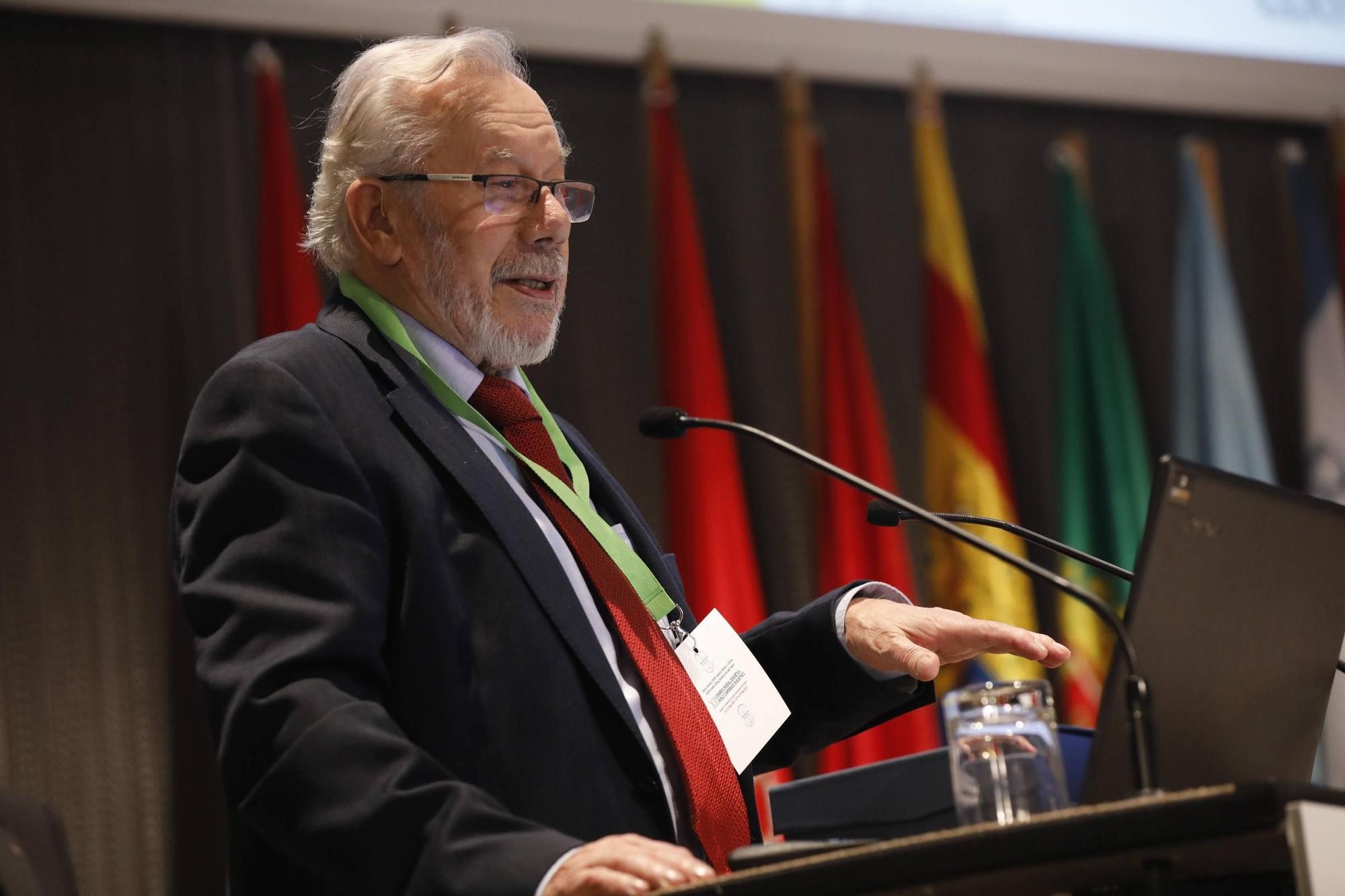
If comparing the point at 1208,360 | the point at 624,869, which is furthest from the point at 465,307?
the point at 1208,360

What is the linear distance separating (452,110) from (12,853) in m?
1.12

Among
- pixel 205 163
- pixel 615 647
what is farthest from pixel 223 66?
pixel 615 647

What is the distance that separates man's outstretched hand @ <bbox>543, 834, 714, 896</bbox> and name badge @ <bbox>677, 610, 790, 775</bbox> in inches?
22.5

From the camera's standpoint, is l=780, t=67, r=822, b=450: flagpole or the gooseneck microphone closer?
the gooseneck microphone

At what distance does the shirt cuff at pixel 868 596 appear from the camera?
195 centimetres

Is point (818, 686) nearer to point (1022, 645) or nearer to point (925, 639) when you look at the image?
point (925, 639)

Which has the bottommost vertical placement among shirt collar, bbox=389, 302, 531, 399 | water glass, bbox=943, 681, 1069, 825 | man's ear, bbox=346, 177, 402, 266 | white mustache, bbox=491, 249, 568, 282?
water glass, bbox=943, 681, 1069, 825

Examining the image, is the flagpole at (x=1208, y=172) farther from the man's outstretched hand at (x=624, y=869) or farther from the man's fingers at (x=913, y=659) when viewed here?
the man's outstretched hand at (x=624, y=869)

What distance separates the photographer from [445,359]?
2014 mm

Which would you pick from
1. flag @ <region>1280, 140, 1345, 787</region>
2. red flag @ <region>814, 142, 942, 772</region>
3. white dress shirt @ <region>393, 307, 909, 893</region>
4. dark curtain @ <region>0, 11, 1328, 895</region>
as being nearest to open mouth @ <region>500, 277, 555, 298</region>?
white dress shirt @ <region>393, 307, 909, 893</region>

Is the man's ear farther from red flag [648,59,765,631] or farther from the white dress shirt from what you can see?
red flag [648,59,765,631]

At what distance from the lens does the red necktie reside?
173cm

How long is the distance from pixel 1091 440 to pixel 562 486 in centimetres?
324

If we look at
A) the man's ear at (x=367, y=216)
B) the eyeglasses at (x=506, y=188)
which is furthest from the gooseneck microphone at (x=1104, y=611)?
the man's ear at (x=367, y=216)
